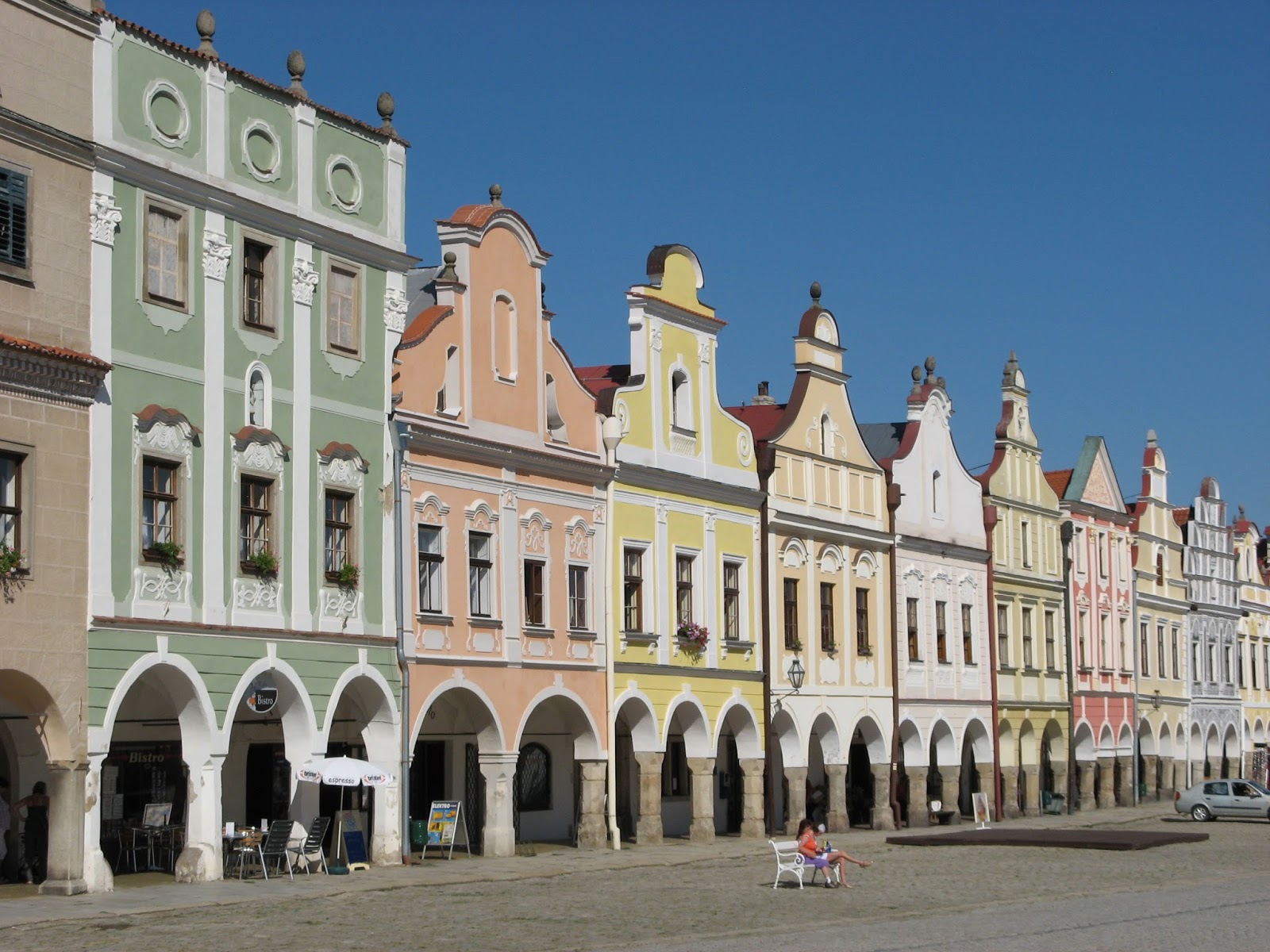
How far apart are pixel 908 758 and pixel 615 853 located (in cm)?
1626

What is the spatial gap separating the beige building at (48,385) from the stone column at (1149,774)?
51174 mm

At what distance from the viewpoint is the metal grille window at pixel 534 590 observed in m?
40.1

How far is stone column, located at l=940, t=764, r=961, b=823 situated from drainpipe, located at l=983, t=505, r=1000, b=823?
101 inches

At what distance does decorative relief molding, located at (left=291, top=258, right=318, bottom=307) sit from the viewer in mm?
33969

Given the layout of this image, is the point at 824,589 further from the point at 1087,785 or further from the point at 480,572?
the point at 1087,785

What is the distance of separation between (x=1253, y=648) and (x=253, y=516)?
64.5 metres

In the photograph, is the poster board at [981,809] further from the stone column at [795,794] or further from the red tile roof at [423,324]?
the red tile roof at [423,324]

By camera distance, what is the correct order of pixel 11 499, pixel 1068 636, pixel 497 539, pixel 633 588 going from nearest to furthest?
1. pixel 11 499
2. pixel 497 539
3. pixel 633 588
4. pixel 1068 636

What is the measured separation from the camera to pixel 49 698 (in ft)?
93.8

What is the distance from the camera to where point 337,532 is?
34875mm

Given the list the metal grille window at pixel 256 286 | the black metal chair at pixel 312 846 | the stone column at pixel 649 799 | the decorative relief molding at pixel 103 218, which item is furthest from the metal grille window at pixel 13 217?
the stone column at pixel 649 799

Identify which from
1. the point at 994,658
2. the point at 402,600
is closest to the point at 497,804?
the point at 402,600

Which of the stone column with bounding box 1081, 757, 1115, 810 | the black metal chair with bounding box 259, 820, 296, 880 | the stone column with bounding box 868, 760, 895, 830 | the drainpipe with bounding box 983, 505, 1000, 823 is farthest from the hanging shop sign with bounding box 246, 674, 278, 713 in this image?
the stone column with bounding box 1081, 757, 1115, 810

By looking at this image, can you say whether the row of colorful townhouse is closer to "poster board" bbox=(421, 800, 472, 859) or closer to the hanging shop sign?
the hanging shop sign
